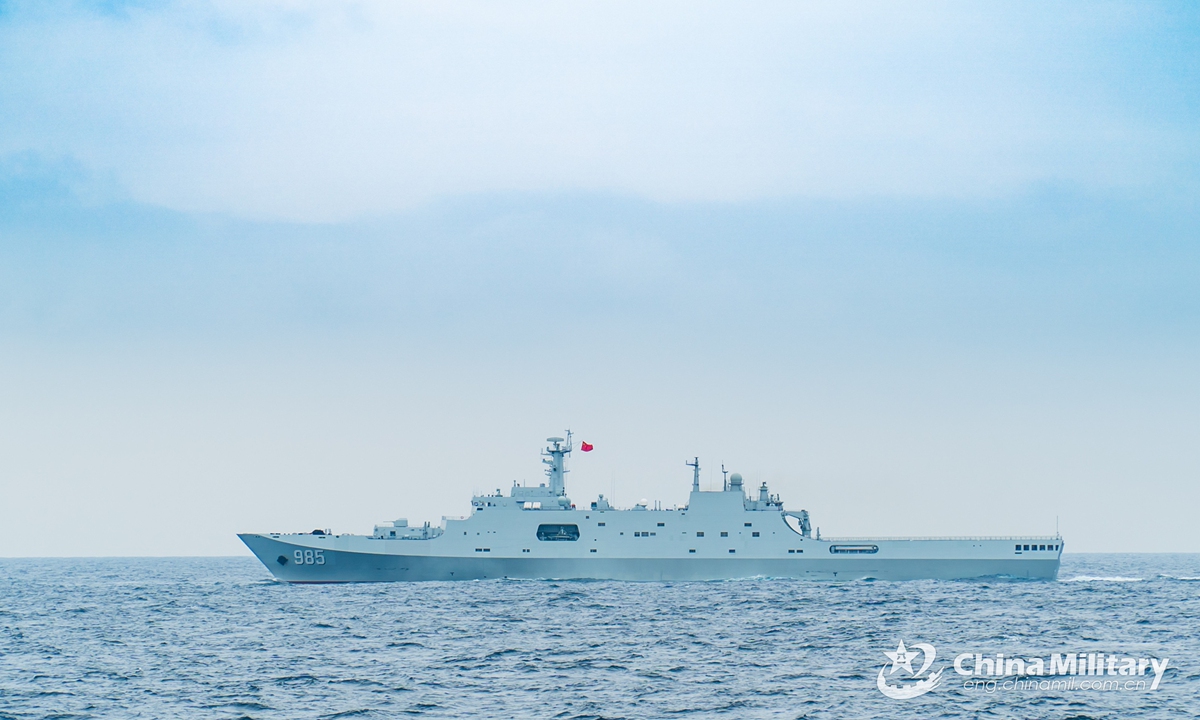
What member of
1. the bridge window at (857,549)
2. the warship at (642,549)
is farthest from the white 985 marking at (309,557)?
the bridge window at (857,549)

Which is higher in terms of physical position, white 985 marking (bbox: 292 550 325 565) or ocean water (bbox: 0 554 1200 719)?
white 985 marking (bbox: 292 550 325 565)

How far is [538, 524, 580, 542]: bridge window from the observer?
46.0 m

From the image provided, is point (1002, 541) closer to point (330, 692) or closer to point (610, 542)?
point (610, 542)

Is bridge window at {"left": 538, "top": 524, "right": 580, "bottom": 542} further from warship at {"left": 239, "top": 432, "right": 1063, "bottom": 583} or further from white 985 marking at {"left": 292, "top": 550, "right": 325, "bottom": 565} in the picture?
white 985 marking at {"left": 292, "top": 550, "right": 325, "bottom": 565}

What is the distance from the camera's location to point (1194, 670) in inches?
928

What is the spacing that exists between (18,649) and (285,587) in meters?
19.2

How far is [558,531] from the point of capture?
46.1m

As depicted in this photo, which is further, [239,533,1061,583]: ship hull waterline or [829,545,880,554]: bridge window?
[829,545,880,554]: bridge window

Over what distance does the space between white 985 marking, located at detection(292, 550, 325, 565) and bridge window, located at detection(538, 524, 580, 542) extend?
9212 mm

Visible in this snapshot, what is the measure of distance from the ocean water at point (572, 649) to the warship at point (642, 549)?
1.58m

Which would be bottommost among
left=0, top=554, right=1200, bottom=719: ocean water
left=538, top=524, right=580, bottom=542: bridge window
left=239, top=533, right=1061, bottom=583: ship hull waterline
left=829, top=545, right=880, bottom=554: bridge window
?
left=0, top=554, right=1200, bottom=719: ocean water

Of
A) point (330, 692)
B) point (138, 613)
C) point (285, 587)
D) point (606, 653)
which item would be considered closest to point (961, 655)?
point (606, 653)

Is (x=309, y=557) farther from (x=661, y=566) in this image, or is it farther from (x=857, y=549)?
(x=857, y=549)

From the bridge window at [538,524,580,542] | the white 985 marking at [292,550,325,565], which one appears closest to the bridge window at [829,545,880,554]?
the bridge window at [538,524,580,542]
